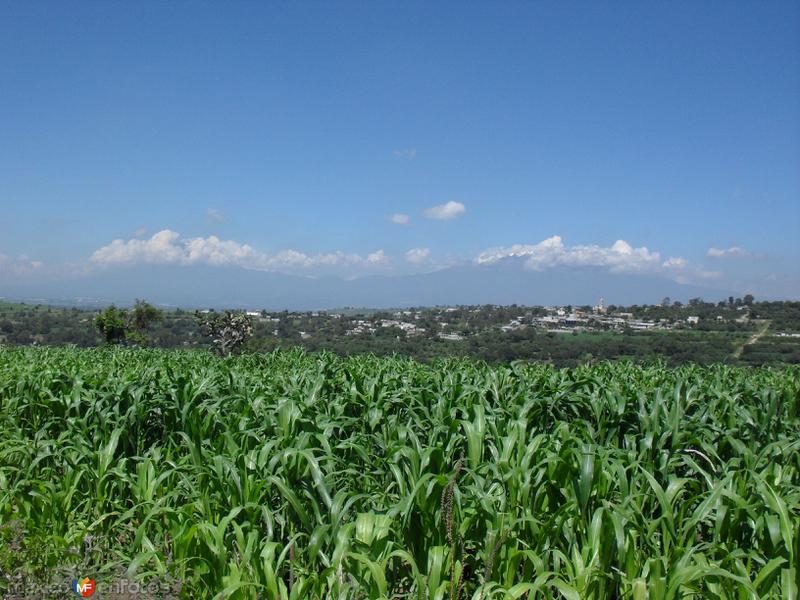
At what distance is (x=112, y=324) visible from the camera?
27219mm

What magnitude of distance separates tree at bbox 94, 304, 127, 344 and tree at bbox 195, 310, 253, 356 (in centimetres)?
819

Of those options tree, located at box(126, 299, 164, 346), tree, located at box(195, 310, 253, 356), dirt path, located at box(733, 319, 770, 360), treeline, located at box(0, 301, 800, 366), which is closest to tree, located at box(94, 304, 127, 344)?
treeline, located at box(0, 301, 800, 366)

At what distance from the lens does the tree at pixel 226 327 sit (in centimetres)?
2075

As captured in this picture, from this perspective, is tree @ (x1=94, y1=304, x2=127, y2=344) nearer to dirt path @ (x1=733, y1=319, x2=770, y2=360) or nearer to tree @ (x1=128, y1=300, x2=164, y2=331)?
tree @ (x1=128, y1=300, x2=164, y2=331)

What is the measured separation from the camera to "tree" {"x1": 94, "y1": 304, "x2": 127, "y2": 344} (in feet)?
88.6

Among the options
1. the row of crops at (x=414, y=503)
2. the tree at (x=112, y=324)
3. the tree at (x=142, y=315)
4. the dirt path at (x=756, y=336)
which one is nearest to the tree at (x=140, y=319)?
the tree at (x=142, y=315)

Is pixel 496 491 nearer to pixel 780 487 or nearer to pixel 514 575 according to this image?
pixel 514 575

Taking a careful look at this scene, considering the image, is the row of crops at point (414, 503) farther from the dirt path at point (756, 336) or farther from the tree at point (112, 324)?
the tree at point (112, 324)

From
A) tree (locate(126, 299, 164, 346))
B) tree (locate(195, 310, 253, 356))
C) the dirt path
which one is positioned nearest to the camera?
tree (locate(195, 310, 253, 356))

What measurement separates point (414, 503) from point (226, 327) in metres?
18.9

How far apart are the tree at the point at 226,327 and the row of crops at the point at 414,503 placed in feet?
51.0

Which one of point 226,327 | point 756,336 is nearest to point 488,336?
point 756,336

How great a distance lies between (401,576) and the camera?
3.08 metres

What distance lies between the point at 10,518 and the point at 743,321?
3788 cm
